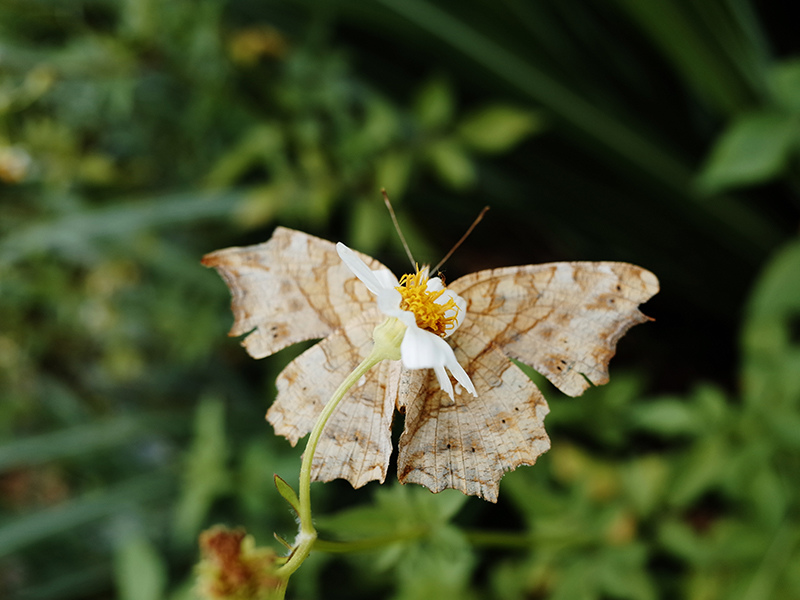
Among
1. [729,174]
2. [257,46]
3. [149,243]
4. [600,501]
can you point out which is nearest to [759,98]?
[729,174]

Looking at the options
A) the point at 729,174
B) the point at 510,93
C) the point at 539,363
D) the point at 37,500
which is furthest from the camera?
the point at 37,500

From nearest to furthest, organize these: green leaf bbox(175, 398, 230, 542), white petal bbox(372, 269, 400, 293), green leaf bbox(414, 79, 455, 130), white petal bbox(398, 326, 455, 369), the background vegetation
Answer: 1. white petal bbox(398, 326, 455, 369)
2. white petal bbox(372, 269, 400, 293)
3. the background vegetation
4. green leaf bbox(175, 398, 230, 542)
5. green leaf bbox(414, 79, 455, 130)

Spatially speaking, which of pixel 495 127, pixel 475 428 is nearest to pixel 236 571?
pixel 475 428

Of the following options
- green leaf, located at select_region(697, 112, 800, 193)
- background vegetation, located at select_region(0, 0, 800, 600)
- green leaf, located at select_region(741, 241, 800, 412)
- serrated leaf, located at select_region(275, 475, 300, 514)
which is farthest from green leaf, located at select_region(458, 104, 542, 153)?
serrated leaf, located at select_region(275, 475, 300, 514)

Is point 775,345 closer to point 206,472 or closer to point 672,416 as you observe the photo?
point 672,416

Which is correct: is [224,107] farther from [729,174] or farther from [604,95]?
[729,174]

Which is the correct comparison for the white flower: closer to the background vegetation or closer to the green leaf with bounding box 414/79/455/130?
the background vegetation
